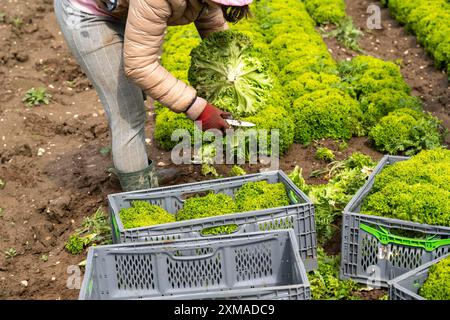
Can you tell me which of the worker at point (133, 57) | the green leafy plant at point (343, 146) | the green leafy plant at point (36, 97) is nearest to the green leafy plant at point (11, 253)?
the worker at point (133, 57)

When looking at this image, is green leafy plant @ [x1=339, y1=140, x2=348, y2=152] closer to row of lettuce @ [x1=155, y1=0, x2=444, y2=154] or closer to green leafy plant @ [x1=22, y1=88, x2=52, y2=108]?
row of lettuce @ [x1=155, y1=0, x2=444, y2=154]

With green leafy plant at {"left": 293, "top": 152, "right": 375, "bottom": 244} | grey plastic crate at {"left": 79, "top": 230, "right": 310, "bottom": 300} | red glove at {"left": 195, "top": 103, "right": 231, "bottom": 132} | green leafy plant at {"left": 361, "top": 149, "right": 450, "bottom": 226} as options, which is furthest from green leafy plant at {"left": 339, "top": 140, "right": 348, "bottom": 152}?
grey plastic crate at {"left": 79, "top": 230, "right": 310, "bottom": 300}

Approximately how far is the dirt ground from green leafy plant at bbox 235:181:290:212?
142cm

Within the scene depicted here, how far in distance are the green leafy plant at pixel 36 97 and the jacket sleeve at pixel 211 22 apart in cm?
365

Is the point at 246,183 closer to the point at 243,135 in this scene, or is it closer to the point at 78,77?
the point at 243,135

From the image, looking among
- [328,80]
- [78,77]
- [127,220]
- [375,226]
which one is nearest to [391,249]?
[375,226]

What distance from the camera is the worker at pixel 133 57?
15.7 feet

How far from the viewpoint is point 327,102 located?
7504 millimetres

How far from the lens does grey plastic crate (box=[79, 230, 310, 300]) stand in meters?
4.71

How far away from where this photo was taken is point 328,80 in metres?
8.02

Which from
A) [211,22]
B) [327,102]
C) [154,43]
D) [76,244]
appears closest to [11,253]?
[76,244]

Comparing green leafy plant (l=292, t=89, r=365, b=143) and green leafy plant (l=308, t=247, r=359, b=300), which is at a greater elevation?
green leafy plant (l=292, t=89, r=365, b=143)

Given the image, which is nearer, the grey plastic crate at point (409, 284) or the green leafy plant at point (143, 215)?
the grey plastic crate at point (409, 284)

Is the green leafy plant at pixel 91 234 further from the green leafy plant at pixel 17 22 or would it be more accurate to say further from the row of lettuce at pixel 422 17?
the green leafy plant at pixel 17 22
